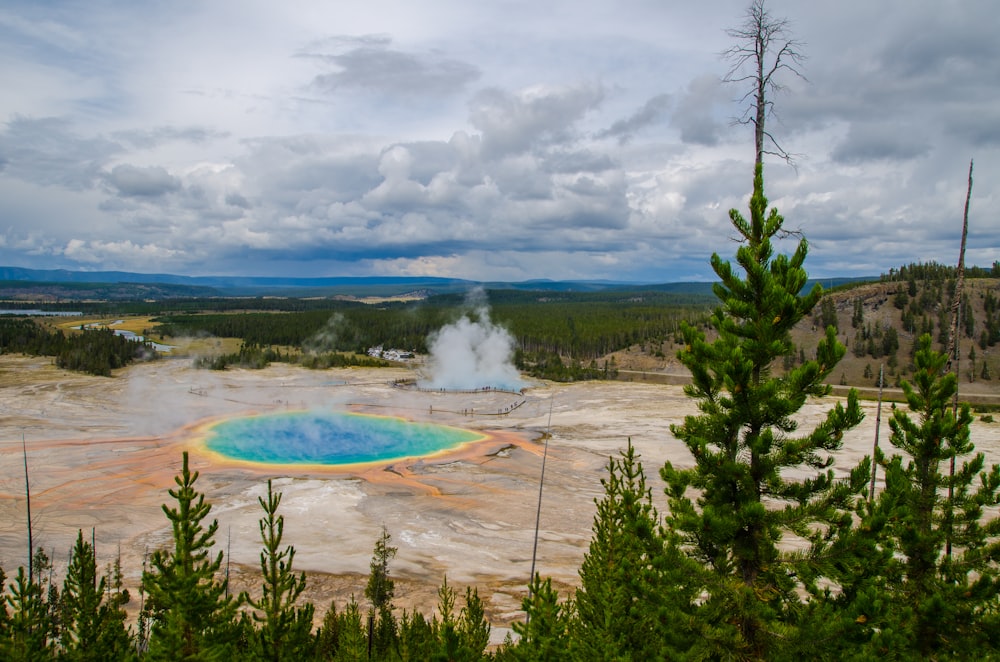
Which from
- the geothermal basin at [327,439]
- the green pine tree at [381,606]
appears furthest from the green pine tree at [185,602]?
the geothermal basin at [327,439]

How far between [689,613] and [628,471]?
3634 mm

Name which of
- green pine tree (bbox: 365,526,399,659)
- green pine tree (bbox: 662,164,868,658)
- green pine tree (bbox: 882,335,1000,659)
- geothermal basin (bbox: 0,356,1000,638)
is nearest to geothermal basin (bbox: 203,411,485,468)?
geothermal basin (bbox: 0,356,1000,638)

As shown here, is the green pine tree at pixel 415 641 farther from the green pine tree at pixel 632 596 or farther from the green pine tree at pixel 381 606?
the green pine tree at pixel 632 596

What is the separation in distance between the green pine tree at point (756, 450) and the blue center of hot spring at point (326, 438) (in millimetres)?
34496

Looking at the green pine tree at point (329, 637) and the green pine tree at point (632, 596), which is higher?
the green pine tree at point (632, 596)

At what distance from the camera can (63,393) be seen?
57.9m

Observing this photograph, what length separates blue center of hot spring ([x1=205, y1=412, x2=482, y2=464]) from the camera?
137 feet

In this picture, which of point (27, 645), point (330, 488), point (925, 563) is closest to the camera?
point (27, 645)

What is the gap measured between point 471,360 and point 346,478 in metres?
51.7

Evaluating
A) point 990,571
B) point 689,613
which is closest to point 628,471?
point 689,613

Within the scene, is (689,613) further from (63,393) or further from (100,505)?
(63,393)

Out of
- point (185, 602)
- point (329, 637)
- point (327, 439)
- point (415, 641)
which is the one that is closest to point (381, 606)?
point (329, 637)

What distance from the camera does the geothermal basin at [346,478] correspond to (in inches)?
963

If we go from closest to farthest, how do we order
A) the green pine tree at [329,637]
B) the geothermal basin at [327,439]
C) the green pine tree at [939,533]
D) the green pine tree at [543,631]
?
the green pine tree at [543,631], the green pine tree at [939,533], the green pine tree at [329,637], the geothermal basin at [327,439]
